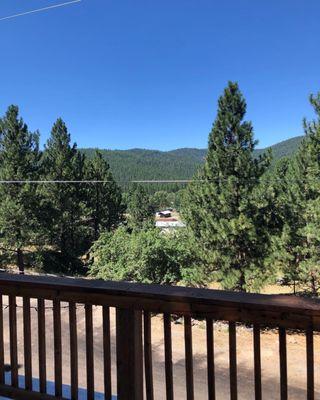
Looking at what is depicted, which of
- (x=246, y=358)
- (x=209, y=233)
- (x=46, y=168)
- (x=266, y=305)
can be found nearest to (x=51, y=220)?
(x=46, y=168)

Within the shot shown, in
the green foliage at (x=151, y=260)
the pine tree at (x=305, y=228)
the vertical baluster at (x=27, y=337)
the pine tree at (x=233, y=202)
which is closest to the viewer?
the vertical baluster at (x=27, y=337)

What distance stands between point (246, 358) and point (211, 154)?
8149 mm

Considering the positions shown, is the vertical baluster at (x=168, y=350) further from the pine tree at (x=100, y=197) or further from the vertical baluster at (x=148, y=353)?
the pine tree at (x=100, y=197)

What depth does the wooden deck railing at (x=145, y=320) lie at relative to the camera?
4.79 feet

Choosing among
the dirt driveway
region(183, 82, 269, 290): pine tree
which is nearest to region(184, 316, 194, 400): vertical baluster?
the dirt driveway

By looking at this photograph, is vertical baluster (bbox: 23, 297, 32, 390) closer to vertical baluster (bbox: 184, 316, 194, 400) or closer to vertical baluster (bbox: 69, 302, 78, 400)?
vertical baluster (bbox: 69, 302, 78, 400)

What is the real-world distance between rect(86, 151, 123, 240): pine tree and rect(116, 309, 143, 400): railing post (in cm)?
2713

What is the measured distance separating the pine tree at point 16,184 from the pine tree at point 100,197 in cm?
635

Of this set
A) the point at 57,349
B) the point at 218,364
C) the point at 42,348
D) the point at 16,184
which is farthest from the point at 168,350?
the point at 16,184

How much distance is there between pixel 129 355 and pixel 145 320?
0.18 m

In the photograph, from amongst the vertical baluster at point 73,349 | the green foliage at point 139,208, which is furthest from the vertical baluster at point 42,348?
the green foliage at point 139,208

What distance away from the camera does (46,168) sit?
79.7 ft

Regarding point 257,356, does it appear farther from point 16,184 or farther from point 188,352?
point 16,184

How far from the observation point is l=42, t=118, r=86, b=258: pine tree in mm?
24703
